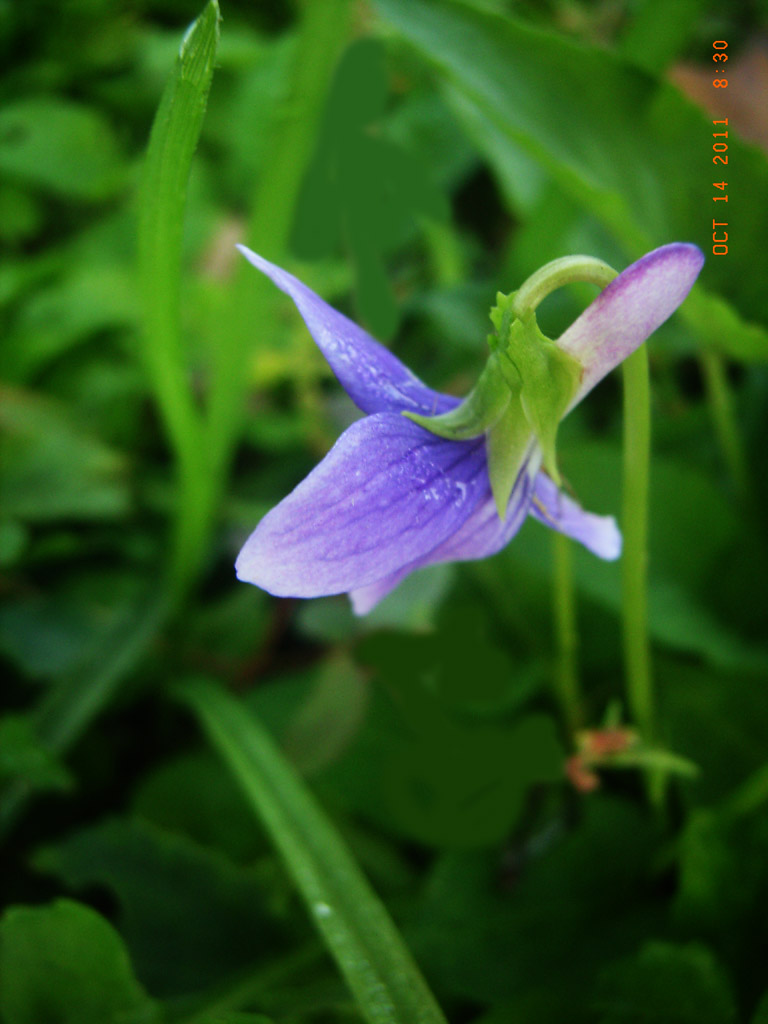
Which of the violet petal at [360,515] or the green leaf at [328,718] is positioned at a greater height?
the green leaf at [328,718]

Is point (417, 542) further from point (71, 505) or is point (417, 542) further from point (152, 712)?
point (152, 712)

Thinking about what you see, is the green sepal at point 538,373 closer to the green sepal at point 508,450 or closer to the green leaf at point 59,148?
the green sepal at point 508,450

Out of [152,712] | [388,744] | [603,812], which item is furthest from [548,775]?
[152,712]

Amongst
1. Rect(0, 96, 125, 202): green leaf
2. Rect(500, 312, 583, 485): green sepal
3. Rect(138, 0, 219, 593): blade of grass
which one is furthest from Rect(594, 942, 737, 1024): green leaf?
Rect(0, 96, 125, 202): green leaf

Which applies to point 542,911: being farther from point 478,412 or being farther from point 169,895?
point 478,412

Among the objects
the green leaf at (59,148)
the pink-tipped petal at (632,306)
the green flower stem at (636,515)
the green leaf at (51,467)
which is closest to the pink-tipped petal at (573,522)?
the green flower stem at (636,515)

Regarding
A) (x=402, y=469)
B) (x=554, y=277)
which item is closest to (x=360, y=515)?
(x=402, y=469)

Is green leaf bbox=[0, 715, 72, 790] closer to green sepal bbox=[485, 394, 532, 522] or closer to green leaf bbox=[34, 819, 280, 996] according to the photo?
green leaf bbox=[34, 819, 280, 996]
